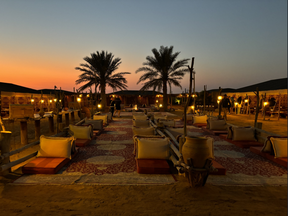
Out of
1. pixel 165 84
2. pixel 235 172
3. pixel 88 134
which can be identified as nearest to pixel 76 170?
pixel 88 134

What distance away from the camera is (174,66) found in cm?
2294

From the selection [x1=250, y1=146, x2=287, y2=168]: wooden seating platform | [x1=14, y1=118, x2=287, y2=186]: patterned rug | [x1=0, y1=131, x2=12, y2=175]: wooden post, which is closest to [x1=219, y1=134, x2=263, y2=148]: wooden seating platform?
[x1=14, y1=118, x2=287, y2=186]: patterned rug

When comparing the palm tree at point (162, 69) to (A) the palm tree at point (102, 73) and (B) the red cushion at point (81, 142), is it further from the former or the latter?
(B) the red cushion at point (81, 142)

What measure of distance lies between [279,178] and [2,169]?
6.58 m

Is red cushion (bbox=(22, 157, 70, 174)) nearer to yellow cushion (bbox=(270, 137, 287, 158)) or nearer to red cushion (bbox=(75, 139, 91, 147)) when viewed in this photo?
red cushion (bbox=(75, 139, 91, 147))

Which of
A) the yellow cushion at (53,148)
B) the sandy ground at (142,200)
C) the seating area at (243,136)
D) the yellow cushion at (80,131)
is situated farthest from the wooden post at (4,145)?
the seating area at (243,136)

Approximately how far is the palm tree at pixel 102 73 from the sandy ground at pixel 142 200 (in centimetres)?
2081

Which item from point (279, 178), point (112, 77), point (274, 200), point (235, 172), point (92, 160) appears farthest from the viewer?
point (112, 77)

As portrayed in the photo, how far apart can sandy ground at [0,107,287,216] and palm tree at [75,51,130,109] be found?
20.8m

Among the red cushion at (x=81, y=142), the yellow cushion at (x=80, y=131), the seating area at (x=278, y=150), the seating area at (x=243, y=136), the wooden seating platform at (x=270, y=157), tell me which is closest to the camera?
the wooden seating platform at (x=270, y=157)

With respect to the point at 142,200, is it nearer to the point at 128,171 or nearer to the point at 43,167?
the point at 128,171

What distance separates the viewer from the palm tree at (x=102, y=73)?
23.7 m

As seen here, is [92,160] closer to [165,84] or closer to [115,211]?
[115,211]

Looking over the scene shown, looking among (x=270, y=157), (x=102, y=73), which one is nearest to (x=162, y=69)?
(x=102, y=73)
